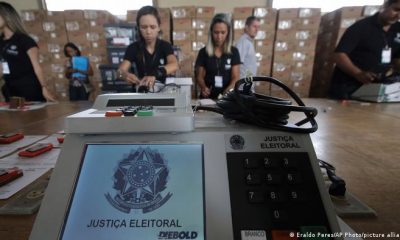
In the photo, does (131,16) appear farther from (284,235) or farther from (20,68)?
(284,235)

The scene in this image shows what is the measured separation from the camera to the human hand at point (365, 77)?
4.16 feet

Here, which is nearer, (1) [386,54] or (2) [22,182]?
(2) [22,182]

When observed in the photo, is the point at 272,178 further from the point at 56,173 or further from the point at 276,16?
the point at 276,16

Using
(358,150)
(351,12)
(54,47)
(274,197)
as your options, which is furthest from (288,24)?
(54,47)

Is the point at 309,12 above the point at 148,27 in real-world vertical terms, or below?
above

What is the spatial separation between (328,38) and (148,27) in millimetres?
2700

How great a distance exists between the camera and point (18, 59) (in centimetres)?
140

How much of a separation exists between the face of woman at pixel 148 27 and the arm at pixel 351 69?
4.12ft

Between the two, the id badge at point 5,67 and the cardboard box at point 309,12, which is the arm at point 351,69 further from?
the id badge at point 5,67

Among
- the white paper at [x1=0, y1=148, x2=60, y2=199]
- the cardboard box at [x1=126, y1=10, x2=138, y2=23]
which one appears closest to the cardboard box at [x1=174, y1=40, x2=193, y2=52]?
the cardboard box at [x1=126, y1=10, x2=138, y2=23]

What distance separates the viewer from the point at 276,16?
274cm

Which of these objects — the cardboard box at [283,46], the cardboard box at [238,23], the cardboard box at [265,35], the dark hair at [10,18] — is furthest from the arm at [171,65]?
the cardboard box at [283,46]

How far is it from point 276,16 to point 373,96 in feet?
6.36

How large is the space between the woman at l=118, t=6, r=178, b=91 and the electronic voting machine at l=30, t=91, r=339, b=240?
1068 mm
